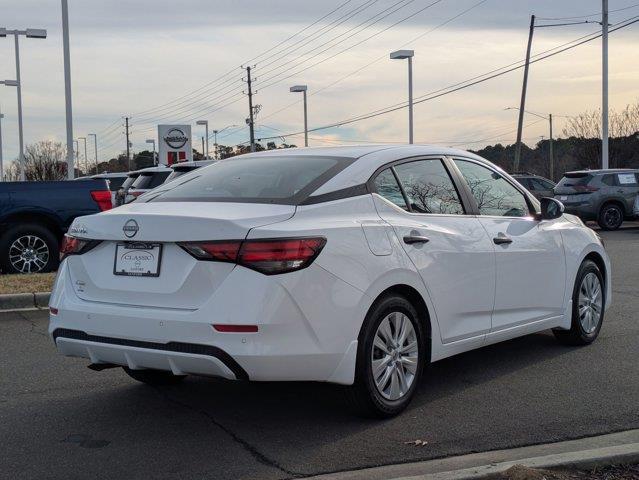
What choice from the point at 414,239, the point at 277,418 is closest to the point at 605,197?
the point at 414,239

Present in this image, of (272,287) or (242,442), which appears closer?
(272,287)

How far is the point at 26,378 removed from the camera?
6.00 m

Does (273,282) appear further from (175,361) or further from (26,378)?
(26,378)

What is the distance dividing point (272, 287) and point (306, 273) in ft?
0.70

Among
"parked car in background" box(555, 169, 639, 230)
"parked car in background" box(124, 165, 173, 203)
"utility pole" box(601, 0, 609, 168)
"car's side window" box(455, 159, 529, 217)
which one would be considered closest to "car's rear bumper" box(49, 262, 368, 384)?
"car's side window" box(455, 159, 529, 217)

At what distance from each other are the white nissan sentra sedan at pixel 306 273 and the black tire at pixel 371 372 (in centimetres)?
1

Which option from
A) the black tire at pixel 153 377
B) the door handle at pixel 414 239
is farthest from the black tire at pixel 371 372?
the black tire at pixel 153 377

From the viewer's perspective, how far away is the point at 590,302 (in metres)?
6.93

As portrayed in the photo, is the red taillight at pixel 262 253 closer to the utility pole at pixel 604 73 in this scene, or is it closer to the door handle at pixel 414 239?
the door handle at pixel 414 239

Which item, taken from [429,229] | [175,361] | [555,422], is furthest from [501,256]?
[175,361]

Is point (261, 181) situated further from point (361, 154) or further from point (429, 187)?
point (429, 187)

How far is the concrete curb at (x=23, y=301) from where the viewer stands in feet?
29.7

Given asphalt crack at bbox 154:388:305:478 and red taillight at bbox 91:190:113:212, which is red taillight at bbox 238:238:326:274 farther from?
red taillight at bbox 91:190:113:212

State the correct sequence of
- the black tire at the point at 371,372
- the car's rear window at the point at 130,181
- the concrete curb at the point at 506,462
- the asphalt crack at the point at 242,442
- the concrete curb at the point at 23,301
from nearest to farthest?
1. the concrete curb at the point at 506,462
2. the asphalt crack at the point at 242,442
3. the black tire at the point at 371,372
4. the concrete curb at the point at 23,301
5. the car's rear window at the point at 130,181
